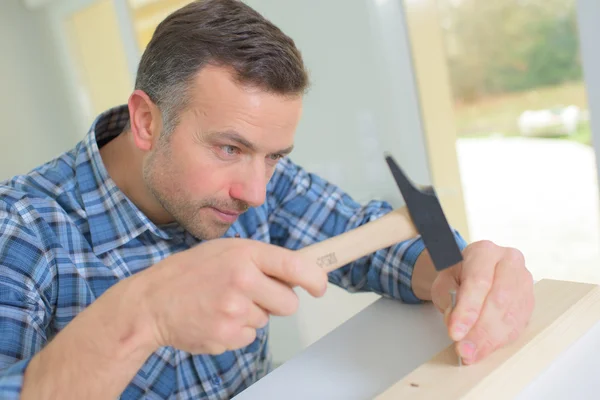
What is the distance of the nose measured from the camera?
1078 mm

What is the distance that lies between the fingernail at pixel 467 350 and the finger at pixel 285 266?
26 cm

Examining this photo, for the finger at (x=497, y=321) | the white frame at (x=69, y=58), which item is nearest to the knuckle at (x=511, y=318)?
the finger at (x=497, y=321)

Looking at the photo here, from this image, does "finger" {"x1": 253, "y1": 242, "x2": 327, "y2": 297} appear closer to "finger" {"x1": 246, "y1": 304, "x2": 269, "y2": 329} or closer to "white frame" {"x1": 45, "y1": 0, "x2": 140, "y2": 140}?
"finger" {"x1": 246, "y1": 304, "x2": 269, "y2": 329}

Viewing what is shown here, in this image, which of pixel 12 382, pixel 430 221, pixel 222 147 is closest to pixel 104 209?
pixel 222 147

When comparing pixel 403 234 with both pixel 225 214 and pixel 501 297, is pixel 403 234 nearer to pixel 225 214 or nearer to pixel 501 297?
pixel 501 297

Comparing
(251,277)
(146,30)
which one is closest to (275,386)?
(251,277)

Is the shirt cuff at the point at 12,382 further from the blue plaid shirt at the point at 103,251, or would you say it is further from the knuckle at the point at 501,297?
the knuckle at the point at 501,297

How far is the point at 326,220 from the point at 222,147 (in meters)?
0.43

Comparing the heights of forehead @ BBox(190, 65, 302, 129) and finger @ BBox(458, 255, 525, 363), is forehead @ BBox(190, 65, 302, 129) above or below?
above

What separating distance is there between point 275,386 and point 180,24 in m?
0.74

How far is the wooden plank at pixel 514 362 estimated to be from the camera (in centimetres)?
78

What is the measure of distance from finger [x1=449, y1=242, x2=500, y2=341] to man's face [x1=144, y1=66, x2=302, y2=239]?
41cm

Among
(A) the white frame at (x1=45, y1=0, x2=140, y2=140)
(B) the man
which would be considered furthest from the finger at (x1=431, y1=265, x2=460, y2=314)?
(A) the white frame at (x1=45, y1=0, x2=140, y2=140)

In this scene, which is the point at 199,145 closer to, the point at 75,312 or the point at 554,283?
the point at 75,312
